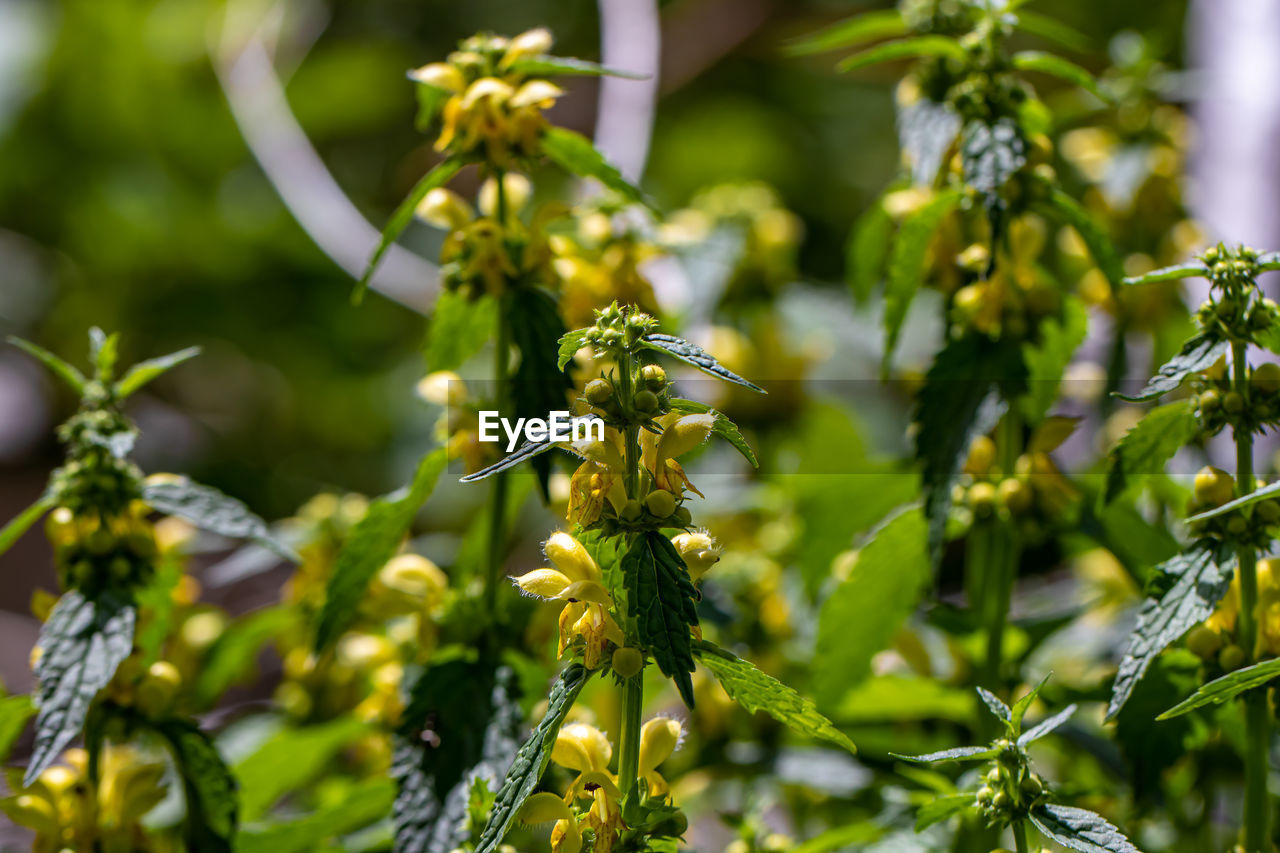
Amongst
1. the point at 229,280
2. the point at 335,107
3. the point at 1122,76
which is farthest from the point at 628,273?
the point at 335,107

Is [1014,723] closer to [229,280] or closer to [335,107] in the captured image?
[229,280]

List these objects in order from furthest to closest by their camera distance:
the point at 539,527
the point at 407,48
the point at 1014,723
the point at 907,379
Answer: the point at 407,48 < the point at 539,527 < the point at 907,379 < the point at 1014,723

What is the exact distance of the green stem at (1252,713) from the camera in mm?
729

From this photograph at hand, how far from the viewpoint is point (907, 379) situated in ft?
3.90

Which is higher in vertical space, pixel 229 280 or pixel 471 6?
pixel 471 6

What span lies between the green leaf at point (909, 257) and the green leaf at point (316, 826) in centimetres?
55

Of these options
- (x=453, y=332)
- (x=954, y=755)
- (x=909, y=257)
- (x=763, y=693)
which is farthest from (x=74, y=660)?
(x=909, y=257)

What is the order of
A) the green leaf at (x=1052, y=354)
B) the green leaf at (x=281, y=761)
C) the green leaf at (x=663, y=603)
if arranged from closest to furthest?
the green leaf at (x=663, y=603), the green leaf at (x=1052, y=354), the green leaf at (x=281, y=761)

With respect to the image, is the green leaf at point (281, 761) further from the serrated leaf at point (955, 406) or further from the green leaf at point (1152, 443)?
the green leaf at point (1152, 443)

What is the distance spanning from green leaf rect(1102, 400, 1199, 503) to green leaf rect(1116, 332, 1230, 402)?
6 cm

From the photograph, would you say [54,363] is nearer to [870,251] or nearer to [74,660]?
[74,660]

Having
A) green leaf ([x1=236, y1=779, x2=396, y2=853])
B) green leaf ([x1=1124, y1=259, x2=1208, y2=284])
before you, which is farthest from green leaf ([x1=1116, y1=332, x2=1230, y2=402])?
green leaf ([x1=236, y1=779, x2=396, y2=853])

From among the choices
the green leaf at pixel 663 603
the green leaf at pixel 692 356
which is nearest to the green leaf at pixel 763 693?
the green leaf at pixel 663 603

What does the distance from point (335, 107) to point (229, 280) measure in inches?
27.0
